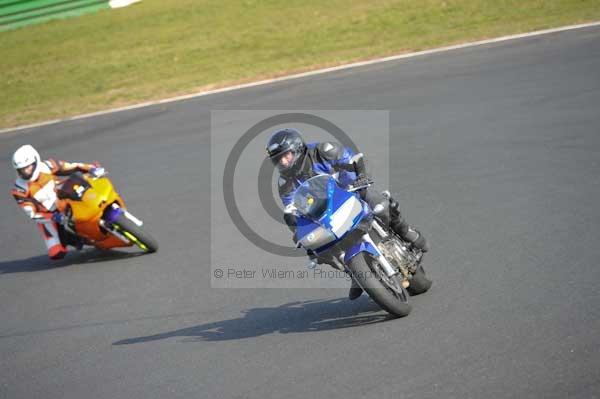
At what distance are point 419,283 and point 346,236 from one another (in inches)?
47.4

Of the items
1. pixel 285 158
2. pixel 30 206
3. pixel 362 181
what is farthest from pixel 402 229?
pixel 30 206

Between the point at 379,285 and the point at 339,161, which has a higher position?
the point at 339,161

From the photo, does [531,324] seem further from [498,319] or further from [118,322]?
[118,322]

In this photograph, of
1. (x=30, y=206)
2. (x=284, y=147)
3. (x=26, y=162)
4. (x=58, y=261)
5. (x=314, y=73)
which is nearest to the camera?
(x=284, y=147)

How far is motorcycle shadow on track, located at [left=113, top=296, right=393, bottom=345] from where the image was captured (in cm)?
712

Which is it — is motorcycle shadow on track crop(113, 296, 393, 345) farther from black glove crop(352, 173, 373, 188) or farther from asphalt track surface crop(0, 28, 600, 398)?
black glove crop(352, 173, 373, 188)

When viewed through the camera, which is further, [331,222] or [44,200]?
[44,200]

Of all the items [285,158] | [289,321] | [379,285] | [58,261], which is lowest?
[58,261]

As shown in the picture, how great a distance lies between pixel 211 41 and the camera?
24891 mm

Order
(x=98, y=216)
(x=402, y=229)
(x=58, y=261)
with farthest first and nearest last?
(x=58, y=261) < (x=98, y=216) < (x=402, y=229)

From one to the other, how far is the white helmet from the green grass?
931 centimetres

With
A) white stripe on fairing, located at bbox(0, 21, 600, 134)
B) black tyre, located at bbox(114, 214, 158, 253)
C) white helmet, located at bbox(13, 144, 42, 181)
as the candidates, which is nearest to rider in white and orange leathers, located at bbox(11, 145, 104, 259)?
white helmet, located at bbox(13, 144, 42, 181)

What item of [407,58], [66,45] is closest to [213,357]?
[407,58]

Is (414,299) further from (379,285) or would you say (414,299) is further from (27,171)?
(27,171)
